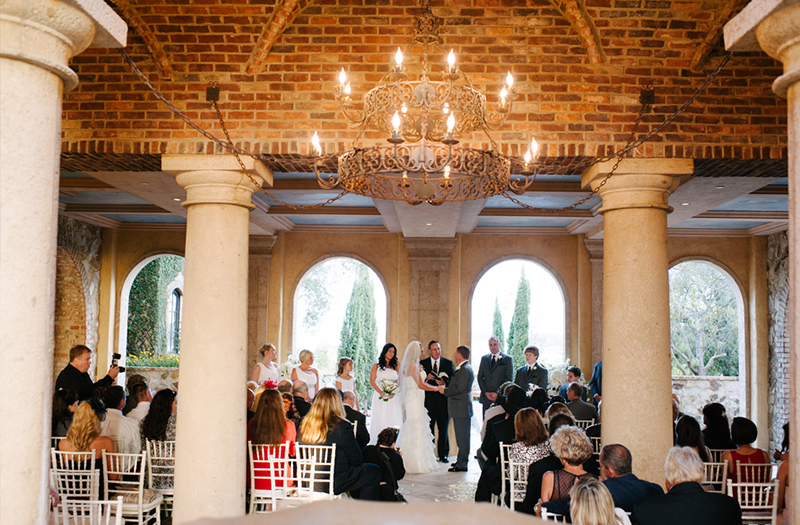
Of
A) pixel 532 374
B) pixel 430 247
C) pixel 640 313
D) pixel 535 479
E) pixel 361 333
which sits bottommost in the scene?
pixel 535 479

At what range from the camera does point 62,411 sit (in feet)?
17.6

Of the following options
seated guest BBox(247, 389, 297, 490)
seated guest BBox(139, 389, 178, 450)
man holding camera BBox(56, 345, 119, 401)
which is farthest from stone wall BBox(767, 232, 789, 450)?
man holding camera BBox(56, 345, 119, 401)

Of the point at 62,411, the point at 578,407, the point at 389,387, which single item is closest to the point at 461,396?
the point at 389,387

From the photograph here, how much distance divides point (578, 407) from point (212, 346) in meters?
4.31

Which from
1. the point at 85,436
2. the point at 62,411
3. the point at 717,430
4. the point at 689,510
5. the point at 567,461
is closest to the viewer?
the point at 689,510

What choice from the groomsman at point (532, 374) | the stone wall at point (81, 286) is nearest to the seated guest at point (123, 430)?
the groomsman at point (532, 374)

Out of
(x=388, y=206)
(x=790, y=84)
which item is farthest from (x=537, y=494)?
(x=388, y=206)

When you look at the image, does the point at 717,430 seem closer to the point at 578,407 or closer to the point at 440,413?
the point at 578,407

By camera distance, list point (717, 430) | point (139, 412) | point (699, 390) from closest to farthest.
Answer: point (717, 430)
point (139, 412)
point (699, 390)

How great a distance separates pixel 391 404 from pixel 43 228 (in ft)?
22.6

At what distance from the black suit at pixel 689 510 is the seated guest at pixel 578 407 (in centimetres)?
388

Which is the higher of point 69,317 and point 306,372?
point 69,317

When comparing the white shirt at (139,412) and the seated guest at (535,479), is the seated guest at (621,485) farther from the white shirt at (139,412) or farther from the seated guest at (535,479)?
the white shirt at (139,412)

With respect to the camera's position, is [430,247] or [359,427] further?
[430,247]
